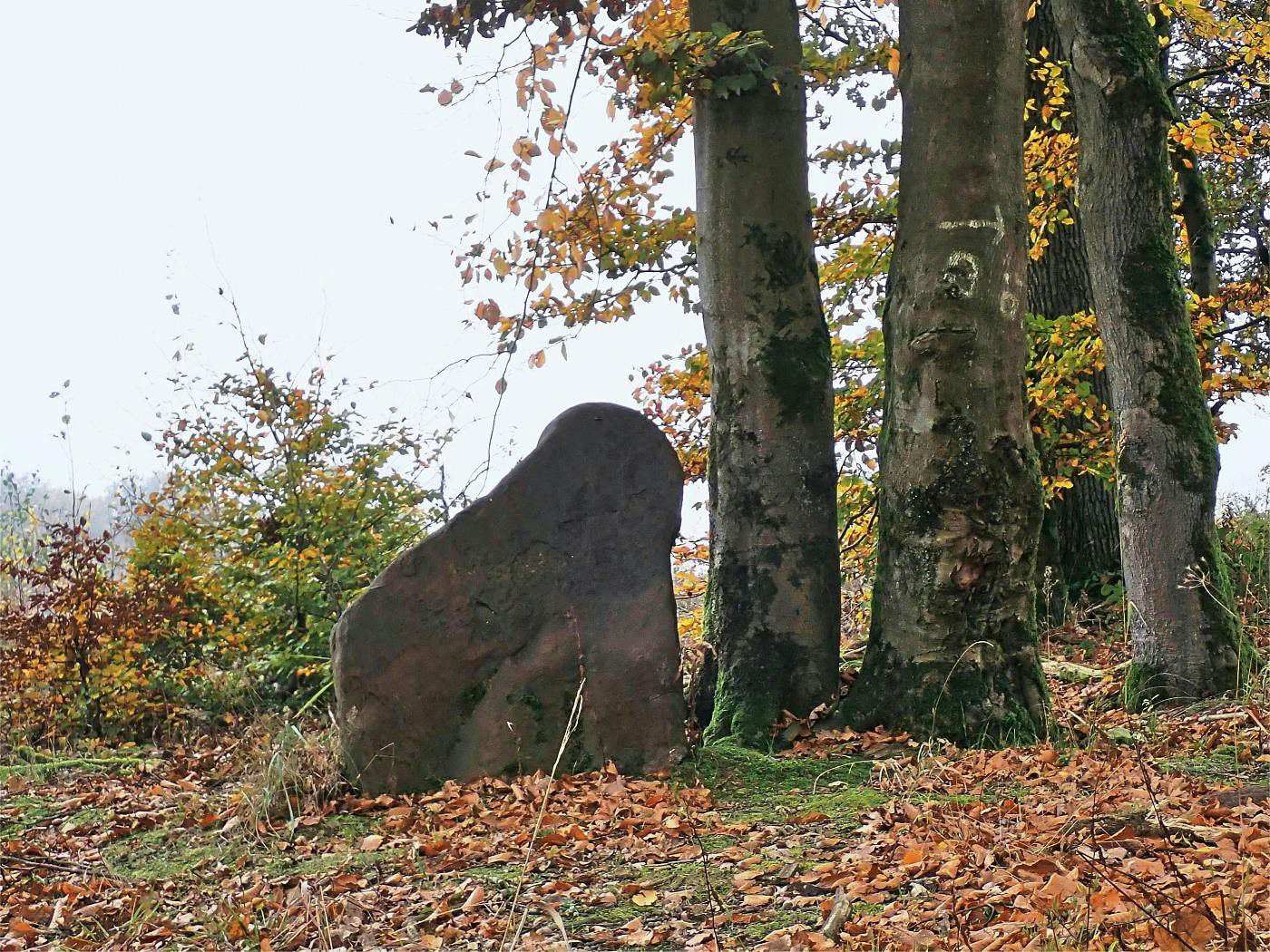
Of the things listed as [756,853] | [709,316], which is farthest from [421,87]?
[756,853]

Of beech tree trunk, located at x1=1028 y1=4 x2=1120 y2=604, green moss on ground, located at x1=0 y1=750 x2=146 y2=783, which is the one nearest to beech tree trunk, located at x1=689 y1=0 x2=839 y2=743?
green moss on ground, located at x1=0 y1=750 x2=146 y2=783

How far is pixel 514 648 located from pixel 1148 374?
165 inches

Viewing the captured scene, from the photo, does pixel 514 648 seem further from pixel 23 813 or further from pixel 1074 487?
pixel 1074 487

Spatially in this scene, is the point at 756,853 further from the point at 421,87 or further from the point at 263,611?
the point at 263,611

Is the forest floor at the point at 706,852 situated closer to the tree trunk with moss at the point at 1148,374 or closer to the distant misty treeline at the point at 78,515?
the tree trunk with moss at the point at 1148,374

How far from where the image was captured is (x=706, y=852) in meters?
3.84

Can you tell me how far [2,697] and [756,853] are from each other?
758 centimetres

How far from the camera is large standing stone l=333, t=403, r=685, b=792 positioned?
18.1 feet

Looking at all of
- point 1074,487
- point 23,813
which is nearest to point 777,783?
point 23,813

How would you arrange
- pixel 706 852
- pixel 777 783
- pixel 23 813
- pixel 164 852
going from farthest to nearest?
pixel 23 813
pixel 777 783
pixel 164 852
pixel 706 852

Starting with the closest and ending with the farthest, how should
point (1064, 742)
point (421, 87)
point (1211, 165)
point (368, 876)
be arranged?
point (368, 876)
point (1064, 742)
point (421, 87)
point (1211, 165)

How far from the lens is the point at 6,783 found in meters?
7.04

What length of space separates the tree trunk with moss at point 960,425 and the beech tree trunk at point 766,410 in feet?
1.24

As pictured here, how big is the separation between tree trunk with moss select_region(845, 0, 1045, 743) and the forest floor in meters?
0.43
